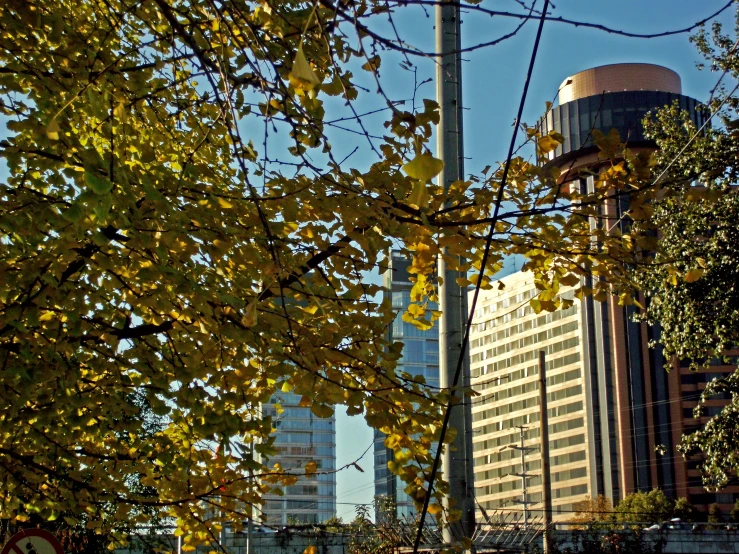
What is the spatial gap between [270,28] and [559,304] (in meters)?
2.03

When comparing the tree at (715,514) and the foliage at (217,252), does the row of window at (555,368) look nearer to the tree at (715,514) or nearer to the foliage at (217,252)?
the tree at (715,514)

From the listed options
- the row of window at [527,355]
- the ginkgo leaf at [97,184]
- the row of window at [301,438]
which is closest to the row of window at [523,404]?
the row of window at [527,355]

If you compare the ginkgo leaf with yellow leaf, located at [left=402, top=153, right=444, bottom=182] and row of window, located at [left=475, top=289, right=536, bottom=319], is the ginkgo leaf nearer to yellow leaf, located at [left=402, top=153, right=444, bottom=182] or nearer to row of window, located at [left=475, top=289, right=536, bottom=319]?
yellow leaf, located at [left=402, top=153, right=444, bottom=182]

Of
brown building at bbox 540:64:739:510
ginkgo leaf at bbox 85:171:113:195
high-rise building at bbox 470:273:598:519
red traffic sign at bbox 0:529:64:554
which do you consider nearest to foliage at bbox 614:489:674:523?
brown building at bbox 540:64:739:510

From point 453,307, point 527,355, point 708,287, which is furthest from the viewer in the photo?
point 527,355

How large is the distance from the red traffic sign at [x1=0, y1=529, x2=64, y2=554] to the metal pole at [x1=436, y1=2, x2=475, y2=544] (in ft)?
10.7

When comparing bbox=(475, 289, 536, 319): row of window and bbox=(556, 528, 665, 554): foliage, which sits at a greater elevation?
bbox=(475, 289, 536, 319): row of window

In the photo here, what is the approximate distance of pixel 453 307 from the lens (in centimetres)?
479

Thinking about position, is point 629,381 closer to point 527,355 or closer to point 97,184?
point 527,355

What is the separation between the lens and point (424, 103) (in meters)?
3.62

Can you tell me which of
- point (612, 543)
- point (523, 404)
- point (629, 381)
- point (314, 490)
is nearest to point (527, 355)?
point (523, 404)

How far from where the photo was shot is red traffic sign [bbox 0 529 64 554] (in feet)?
20.4

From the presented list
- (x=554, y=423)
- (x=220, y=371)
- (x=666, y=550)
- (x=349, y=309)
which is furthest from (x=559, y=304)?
(x=554, y=423)

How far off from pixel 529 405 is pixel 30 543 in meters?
82.5
